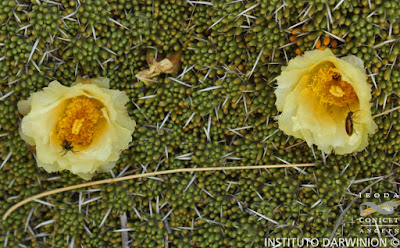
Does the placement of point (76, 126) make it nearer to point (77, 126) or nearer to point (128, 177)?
point (77, 126)

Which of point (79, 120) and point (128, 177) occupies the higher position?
point (79, 120)

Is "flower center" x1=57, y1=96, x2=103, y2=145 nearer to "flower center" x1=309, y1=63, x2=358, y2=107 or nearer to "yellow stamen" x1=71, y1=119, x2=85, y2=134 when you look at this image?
"yellow stamen" x1=71, y1=119, x2=85, y2=134

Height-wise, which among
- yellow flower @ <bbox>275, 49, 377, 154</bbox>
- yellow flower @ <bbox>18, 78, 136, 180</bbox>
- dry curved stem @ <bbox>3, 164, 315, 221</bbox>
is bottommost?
dry curved stem @ <bbox>3, 164, 315, 221</bbox>

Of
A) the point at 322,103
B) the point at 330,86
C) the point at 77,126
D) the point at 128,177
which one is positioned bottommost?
the point at 128,177

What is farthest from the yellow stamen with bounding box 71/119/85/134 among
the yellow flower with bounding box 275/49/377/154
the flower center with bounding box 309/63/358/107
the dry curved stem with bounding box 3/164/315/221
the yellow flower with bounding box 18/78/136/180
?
the flower center with bounding box 309/63/358/107

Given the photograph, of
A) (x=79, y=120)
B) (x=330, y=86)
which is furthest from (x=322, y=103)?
(x=79, y=120)

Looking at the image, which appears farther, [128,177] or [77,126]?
[128,177]

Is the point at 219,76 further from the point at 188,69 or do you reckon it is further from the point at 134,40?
the point at 134,40
